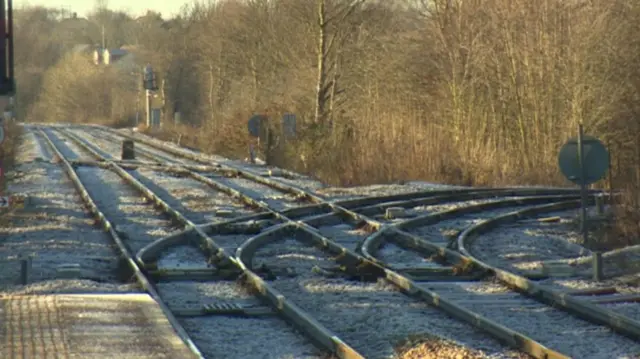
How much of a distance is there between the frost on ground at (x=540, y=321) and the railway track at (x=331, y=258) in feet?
0.90

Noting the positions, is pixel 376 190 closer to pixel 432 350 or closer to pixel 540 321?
pixel 540 321

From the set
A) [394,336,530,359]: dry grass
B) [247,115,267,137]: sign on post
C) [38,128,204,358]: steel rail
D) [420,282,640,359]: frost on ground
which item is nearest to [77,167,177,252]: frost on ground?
[38,128,204,358]: steel rail

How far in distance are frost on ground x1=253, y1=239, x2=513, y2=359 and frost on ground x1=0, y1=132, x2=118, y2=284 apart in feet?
6.09

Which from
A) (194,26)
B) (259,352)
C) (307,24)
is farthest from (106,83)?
(259,352)

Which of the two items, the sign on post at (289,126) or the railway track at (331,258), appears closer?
the railway track at (331,258)

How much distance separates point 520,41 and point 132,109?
7324 cm

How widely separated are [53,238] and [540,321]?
7709 millimetres

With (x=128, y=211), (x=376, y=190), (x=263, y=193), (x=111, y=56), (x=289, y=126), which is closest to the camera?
(x=128, y=211)

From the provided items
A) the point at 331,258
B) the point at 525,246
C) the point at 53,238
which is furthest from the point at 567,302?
the point at 53,238

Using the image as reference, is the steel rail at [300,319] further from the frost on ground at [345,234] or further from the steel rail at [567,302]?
the frost on ground at [345,234]

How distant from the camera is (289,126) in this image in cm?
→ 3344

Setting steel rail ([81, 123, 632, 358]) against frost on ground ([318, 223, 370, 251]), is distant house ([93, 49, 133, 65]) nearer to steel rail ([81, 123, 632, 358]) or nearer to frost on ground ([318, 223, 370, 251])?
frost on ground ([318, 223, 370, 251])

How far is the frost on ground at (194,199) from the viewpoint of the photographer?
1830 centimetres

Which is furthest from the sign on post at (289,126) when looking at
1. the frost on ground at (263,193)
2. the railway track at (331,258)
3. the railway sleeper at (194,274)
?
the railway sleeper at (194,274)
